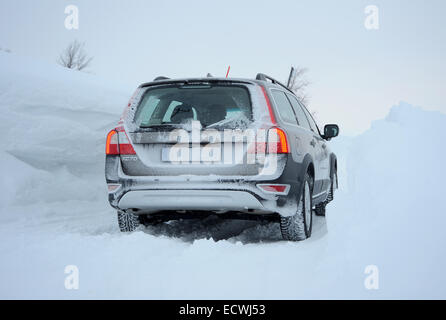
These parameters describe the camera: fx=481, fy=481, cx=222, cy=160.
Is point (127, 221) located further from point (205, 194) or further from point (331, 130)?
point (331, 130)

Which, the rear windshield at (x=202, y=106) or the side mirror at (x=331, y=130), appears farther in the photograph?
the side mirror at (x=331, y=130)

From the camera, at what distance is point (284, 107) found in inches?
205

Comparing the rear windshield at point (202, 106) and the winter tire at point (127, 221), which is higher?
the rear windshield at point (202, 106)

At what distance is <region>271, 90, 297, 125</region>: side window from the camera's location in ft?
16.1

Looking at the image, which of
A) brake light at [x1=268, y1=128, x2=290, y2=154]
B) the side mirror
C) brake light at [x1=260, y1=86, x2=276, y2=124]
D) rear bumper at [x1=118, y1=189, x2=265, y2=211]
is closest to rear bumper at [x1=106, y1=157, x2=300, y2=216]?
rear bumper at [x1=118, y1=189, x2=265, y2=211]

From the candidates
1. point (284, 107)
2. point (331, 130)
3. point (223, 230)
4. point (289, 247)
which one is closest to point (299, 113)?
point (284, 107)

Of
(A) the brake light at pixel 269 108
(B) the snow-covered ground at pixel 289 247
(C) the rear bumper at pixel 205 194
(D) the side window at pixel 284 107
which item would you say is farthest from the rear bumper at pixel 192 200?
(D) the side window at pixel 284 107

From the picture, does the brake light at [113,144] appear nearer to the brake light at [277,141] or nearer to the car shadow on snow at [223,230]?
the car shadow on snow at [223,230]

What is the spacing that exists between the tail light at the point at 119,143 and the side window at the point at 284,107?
1533mm

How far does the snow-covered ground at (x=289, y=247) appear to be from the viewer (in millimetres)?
3412

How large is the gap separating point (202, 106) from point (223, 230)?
A: 5.74 ft

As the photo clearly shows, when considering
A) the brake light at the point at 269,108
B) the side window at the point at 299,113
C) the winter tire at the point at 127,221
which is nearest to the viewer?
the brake light at the point at 269,108
